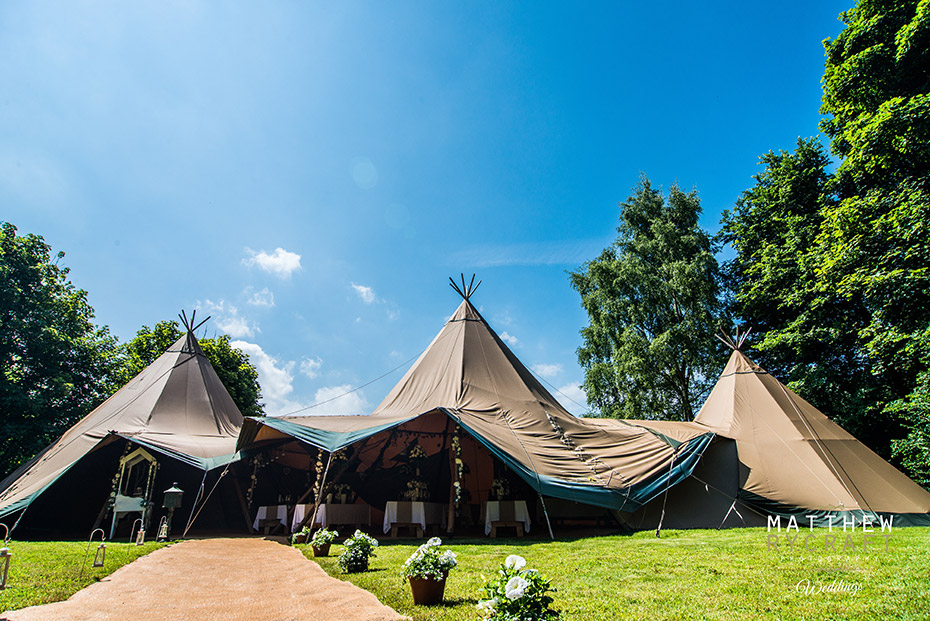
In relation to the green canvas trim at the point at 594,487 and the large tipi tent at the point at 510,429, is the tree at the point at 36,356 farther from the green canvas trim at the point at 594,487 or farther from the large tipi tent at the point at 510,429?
the green canvas trim at the point at 594,487

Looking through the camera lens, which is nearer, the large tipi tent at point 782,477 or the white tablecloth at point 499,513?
the white tablecloth at point 499,513

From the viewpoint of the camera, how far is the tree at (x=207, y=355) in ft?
76.4

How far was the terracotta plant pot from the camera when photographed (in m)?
3.78

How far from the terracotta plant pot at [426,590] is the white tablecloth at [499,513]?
556 centimetres

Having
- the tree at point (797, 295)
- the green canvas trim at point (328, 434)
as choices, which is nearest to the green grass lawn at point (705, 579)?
the green canvas trim at point (328, 434)

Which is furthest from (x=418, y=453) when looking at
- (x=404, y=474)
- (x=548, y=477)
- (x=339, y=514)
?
(x=548, y=477)

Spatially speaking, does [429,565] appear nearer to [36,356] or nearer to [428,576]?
[428,576]

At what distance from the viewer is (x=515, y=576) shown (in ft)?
9.04

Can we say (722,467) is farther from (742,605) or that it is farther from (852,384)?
(742,605)

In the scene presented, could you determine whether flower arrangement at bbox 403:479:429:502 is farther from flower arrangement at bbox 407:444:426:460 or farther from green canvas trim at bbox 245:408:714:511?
green canvas trim at bbox 245:408:714:511

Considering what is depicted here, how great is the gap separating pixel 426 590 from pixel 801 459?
32.9ft

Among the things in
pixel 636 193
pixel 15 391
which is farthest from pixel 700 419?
pixel 15 391

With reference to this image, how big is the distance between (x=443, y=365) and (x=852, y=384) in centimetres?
1210

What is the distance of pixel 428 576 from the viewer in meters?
3.77
